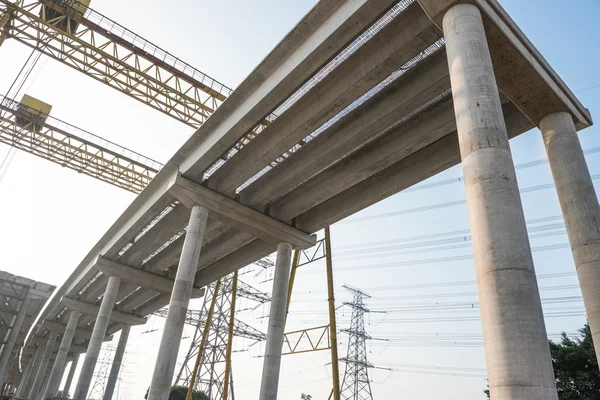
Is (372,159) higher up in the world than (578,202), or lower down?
higher up

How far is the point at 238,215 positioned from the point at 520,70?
42.4ft

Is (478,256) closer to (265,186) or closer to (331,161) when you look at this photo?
(331,161)

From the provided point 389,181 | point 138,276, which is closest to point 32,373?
point 138,276

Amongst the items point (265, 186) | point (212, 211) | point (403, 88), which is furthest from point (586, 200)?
point (212, 211)

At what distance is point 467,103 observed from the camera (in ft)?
28.1

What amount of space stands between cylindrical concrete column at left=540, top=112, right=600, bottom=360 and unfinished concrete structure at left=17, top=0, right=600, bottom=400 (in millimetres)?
35

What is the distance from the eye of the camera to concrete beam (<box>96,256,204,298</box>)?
2844cm

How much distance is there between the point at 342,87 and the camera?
46.2ft

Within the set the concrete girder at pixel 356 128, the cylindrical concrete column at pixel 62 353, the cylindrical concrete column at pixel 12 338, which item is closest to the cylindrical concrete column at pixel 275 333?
the concrete girder at pixel 356 128

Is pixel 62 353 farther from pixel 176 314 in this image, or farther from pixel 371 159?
pixel 371 159

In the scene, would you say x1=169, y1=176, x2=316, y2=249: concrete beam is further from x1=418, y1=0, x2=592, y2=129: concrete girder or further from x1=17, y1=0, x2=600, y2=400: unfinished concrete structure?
x1=418, y1=0, x2=592, y2=129: concrete girder

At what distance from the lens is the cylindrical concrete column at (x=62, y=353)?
37.5 metres

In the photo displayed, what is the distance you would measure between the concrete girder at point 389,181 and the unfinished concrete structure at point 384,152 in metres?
0.05

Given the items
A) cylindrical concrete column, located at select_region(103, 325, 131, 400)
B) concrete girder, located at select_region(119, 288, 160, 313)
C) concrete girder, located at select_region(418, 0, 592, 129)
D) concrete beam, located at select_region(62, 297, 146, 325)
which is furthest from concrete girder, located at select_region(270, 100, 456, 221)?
cylindrical concrete column, located at select_region(103, 325, 131, 400)
